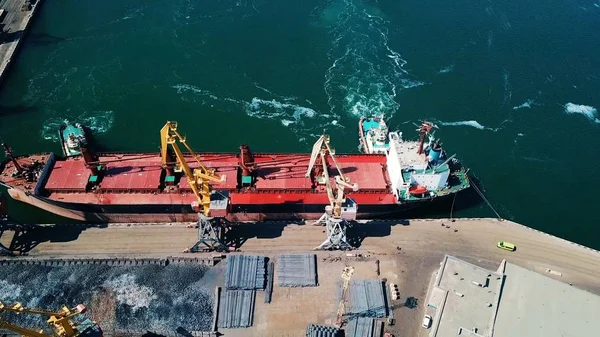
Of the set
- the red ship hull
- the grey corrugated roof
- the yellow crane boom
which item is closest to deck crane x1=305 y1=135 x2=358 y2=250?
the red ship hull

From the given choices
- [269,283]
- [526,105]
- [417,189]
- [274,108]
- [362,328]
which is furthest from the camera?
[526,105]

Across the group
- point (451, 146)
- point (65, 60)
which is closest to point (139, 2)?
point (65, 60)

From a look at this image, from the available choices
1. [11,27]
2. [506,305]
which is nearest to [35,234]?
[506,305]

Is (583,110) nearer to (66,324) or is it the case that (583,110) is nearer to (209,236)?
(209,236)

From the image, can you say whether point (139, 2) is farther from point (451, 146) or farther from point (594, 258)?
point (594, 258)

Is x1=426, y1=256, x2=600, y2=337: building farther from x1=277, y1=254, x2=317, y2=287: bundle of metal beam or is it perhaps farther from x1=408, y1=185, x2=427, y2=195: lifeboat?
x1=277, y1=254, x2=317, y2=287: bundle of metal beam

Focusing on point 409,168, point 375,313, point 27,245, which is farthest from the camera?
point 409,168

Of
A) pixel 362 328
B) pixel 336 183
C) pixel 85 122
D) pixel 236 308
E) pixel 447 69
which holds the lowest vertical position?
pixel 362 328
